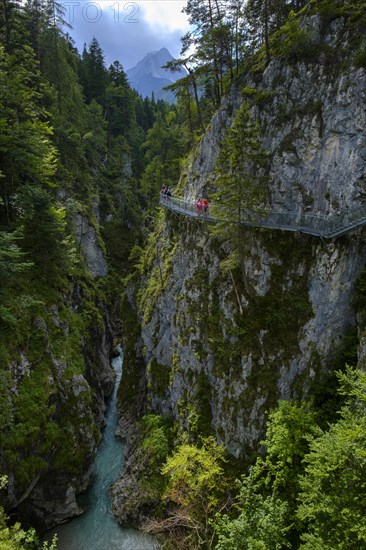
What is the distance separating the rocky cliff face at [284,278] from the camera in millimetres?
16125

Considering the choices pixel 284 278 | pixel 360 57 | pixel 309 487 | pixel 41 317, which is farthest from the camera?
pixel 41 317

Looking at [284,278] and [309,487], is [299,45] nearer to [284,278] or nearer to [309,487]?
[284,278]

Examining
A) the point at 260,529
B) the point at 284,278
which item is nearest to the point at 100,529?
the point at 260,529

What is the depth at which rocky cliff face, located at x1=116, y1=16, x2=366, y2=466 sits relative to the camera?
1612 centimetres

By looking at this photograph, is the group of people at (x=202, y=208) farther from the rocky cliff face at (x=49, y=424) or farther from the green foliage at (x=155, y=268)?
the rocky cliff face at (x=49, y=424)

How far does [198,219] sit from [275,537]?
59.6ft

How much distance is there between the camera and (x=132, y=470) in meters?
22.1

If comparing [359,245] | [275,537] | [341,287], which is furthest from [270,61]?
[275,537]

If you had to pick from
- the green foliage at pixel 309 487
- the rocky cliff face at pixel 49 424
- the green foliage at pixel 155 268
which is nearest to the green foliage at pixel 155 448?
the rocky cliff face at pixel 49 424

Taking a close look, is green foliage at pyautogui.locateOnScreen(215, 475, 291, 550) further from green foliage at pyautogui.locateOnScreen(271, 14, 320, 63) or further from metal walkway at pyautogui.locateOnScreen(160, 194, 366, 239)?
green foliage at pyautogui.locateOnScreen(271, 14, 320, 63)

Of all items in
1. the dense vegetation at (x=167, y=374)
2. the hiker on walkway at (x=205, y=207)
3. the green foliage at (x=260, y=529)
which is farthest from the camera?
the hiker on walkway at (x=205, y=207)

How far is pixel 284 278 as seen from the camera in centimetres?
1795

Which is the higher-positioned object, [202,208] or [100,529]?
[202,208]

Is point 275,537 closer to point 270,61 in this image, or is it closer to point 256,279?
point 256,279
